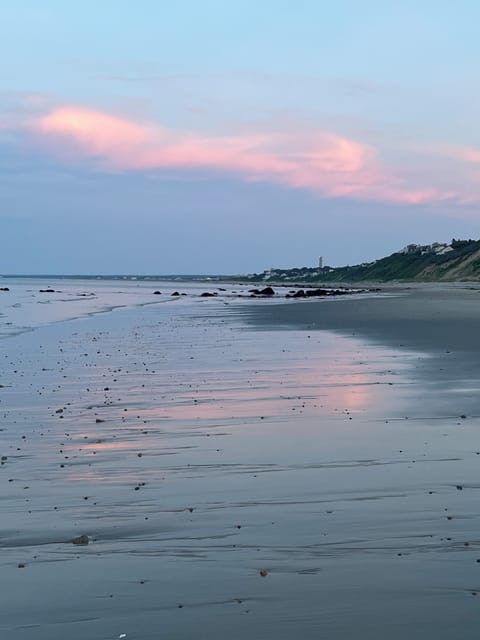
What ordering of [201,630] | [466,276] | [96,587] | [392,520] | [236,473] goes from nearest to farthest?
1. [201,630]
2. [96,587]
3. [392,520]
4. [236,473]
5. [466,276]

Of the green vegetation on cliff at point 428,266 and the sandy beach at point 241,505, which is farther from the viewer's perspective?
the green vegetation on cliff at point 428,266

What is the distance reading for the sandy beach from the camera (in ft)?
18.0

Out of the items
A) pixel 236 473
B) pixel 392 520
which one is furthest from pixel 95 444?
pixel 392 520

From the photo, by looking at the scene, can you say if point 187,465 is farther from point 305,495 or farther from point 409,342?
point 409,342

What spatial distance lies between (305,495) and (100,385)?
9.67m

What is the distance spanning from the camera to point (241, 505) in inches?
316

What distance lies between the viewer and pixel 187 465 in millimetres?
9828

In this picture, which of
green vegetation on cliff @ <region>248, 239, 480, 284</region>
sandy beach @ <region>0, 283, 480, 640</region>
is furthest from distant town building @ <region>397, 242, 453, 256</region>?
sandy beach @ <region>0, 283, 480, 640</region>

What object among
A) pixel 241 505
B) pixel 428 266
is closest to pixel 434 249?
pixel 428 266

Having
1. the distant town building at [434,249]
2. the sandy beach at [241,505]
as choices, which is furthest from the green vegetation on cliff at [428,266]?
the sandy beach at [241,505]

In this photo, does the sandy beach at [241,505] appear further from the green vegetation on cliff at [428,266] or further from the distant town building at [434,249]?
the distant town building at [434,249]

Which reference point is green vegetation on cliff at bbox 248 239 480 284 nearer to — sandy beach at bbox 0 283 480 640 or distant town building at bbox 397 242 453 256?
distant town building at bbox 397 242 453 256

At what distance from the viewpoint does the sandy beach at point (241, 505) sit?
548 centimetres

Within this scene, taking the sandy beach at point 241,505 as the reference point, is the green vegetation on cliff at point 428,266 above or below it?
above
